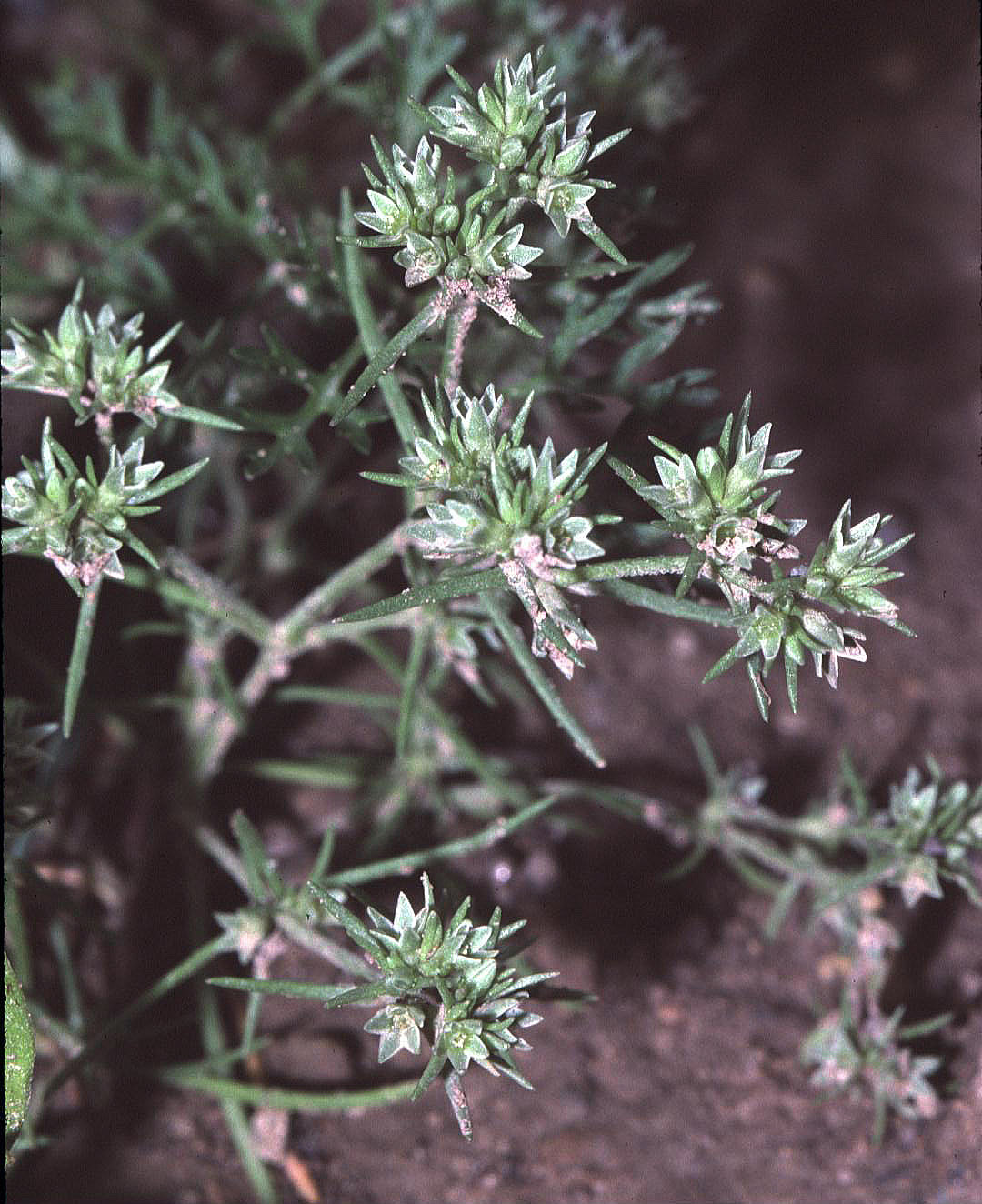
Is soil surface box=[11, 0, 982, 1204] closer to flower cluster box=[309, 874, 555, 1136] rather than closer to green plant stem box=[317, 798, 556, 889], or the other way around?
green plant stem box=[317, 798, 556, 889]

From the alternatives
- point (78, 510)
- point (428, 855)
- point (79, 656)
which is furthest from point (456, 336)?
point (428, 855)

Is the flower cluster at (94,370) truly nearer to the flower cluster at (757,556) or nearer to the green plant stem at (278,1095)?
the flower cluster at (757,556)

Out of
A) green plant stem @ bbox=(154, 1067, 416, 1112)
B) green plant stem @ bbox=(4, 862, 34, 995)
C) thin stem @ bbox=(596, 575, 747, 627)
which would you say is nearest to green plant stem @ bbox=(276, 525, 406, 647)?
thin stem @ bbox=(596, 575, 747, 627)

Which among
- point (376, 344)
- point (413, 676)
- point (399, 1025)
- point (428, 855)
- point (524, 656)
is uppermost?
point (376, 344)

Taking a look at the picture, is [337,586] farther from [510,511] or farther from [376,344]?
[510,511]

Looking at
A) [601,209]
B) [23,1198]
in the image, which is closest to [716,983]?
[23,1198]

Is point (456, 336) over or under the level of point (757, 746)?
over

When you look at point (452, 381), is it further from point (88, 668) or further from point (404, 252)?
point (88, 668)
